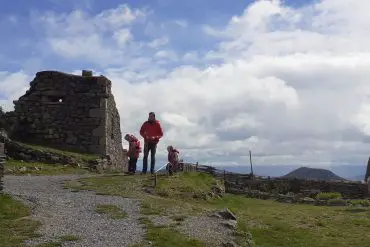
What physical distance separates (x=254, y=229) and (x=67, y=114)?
1878 cm

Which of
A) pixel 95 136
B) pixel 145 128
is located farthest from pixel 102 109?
pixel 145 128

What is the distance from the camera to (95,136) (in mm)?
33531

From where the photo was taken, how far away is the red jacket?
2602cm

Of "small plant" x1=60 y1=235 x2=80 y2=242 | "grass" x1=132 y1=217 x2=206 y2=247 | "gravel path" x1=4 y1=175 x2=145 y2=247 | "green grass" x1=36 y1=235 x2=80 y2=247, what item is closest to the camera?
"green grass" x1=36 y1=235 x2=80 y2=247

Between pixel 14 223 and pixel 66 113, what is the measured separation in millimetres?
19922

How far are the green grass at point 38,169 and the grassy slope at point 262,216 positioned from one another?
3.76 metres

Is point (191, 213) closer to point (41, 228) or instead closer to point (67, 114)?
point (41, 228)

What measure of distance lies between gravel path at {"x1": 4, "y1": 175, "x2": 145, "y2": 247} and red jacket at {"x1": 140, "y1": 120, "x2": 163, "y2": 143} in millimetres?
5327

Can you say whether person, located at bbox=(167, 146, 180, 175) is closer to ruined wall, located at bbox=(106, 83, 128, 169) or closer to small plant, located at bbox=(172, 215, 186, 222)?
ruined wall, located at bbox=(106, 83, 128, 169)

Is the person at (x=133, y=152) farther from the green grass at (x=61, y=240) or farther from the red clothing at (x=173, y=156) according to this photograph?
the green grass at (x=61, y=240)

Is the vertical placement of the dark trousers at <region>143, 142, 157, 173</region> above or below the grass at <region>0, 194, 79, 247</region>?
above

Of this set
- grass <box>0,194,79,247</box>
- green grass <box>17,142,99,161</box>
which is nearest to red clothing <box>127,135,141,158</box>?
green grass <box>17,142,99,161</box>

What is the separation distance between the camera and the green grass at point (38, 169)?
2586cm

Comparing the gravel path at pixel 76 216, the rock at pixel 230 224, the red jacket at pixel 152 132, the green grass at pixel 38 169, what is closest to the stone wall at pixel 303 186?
the green grass at pixel 38 169
